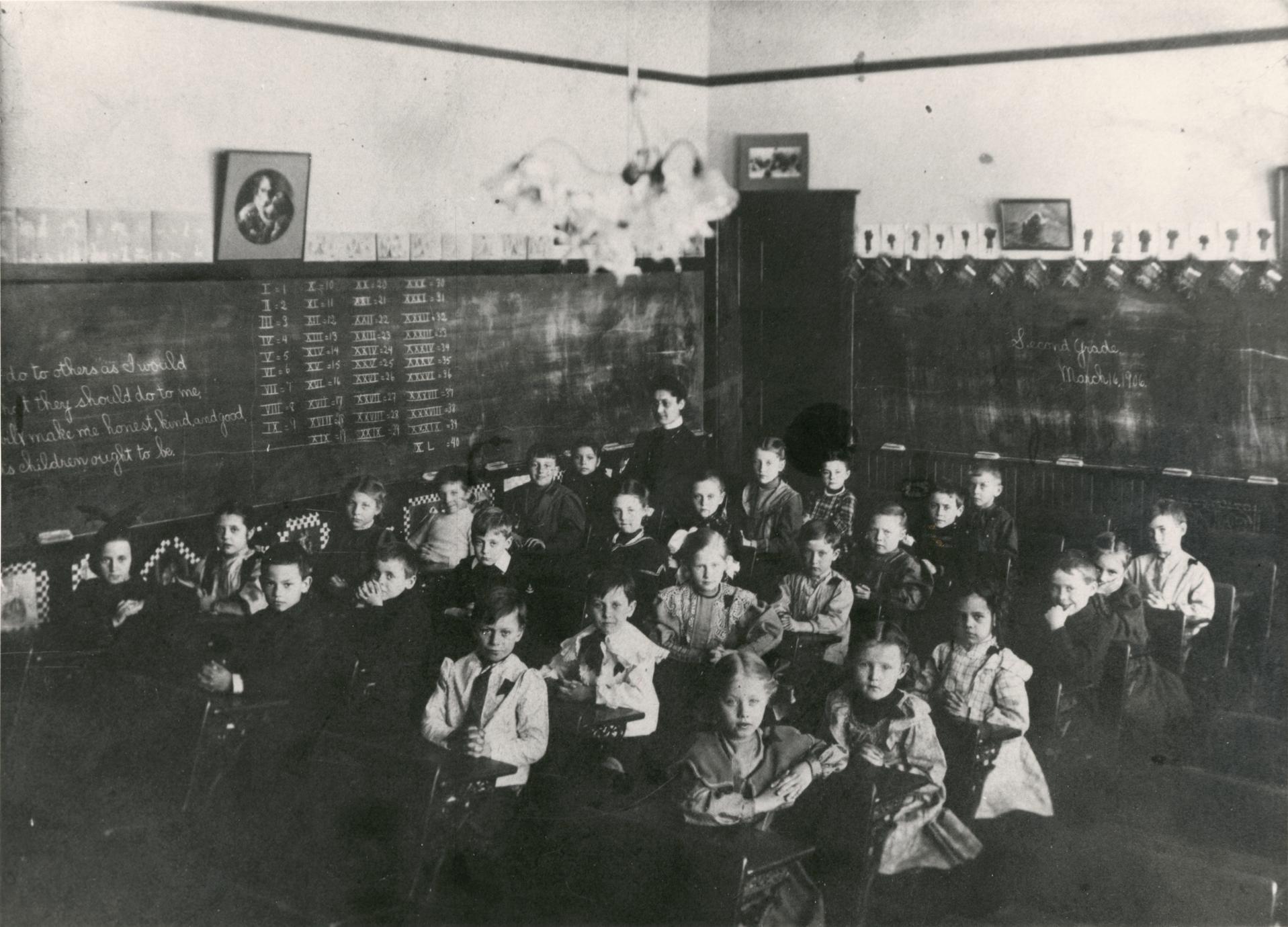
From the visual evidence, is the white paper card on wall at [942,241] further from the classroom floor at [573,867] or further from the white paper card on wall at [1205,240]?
the classroom floor at [573,867]

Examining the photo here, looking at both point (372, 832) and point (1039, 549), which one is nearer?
point (372, 832)

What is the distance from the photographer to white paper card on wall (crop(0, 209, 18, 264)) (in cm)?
305

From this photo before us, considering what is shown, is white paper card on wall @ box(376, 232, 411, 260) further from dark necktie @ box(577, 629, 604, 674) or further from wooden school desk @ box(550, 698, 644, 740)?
wooden school desk @ box(550, 698, 644, 740)

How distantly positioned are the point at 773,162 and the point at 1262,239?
1.92 m

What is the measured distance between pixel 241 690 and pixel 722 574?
1.54 meters

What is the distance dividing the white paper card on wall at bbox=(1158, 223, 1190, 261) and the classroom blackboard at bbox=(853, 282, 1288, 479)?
0.53 feet

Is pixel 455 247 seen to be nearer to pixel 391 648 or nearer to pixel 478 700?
pixel 391 648

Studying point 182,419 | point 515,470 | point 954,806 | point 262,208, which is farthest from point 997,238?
point 182,419

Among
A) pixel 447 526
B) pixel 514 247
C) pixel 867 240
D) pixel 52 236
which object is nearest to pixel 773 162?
pixel 867 240

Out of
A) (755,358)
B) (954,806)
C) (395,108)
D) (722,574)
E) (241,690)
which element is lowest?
(954,806)

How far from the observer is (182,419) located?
3.48 m

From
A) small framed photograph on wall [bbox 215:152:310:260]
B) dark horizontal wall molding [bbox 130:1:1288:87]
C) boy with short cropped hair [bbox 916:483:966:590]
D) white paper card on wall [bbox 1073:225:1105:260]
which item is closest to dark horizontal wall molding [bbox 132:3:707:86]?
dark horizontal wall molding [bbox 130:1:1288:87]

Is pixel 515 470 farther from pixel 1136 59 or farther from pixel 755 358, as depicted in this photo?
pixel 1136 59

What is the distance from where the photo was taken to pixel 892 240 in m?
4.90
